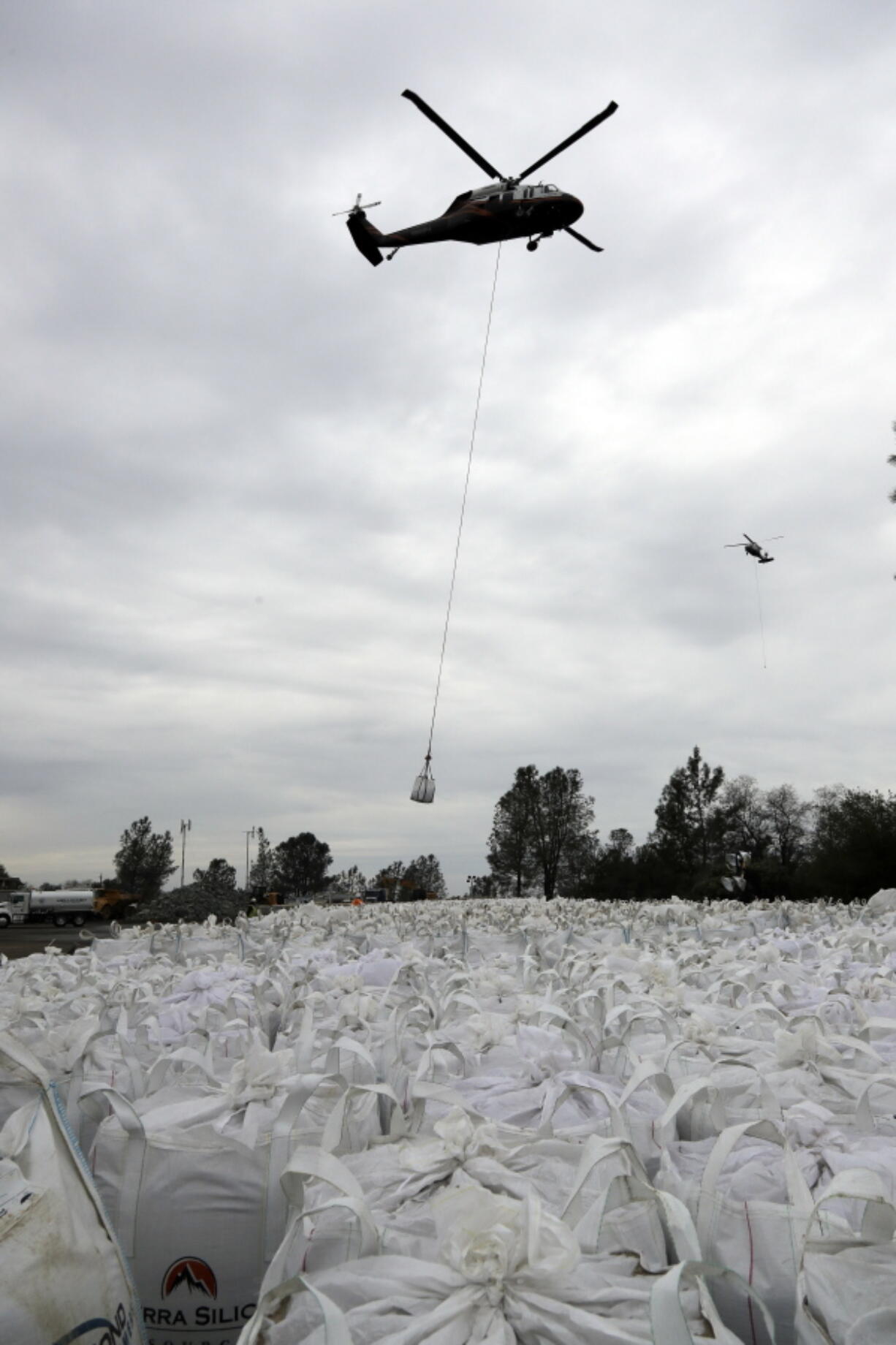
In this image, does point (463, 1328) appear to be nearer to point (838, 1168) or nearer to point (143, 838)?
point (838, 1168)

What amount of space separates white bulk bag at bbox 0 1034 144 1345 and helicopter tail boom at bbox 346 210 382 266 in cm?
1134

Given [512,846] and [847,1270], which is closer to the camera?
[847,1270]

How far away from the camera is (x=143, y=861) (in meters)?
80.4

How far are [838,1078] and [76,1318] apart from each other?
217 cm

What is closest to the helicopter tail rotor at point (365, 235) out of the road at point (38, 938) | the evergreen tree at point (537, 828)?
the road at point (38, 938)

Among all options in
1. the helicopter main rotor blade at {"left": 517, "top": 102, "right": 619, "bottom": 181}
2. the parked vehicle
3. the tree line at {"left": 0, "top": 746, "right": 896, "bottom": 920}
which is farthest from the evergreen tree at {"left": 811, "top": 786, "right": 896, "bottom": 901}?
the parked vehicle

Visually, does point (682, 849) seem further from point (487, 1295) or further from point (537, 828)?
point (487, 1295)

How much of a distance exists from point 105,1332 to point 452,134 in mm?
10965

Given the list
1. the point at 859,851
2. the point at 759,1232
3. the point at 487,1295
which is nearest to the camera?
the point at 487,1295

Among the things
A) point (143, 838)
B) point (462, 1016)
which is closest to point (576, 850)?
point (143, 838)

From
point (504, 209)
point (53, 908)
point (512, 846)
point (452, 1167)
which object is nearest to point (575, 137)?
point (504, 209)

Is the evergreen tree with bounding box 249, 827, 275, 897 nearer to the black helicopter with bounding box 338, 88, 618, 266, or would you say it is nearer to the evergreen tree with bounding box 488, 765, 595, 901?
the evergreen tree with bounding box 488, 765, 595, 901

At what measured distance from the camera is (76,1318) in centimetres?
166

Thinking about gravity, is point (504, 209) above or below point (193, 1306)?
above
